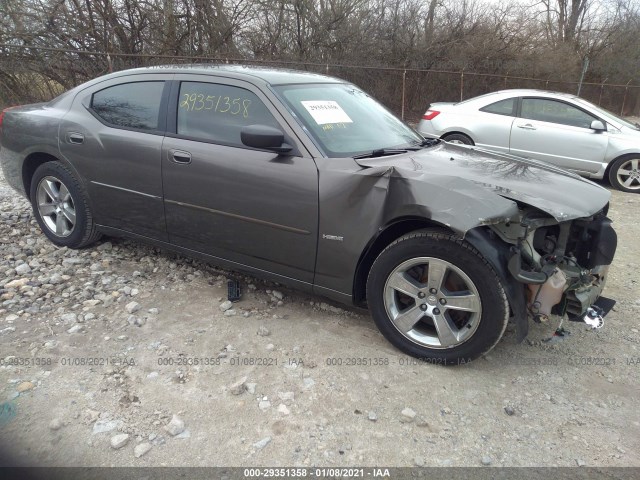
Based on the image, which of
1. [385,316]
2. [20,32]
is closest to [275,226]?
[385,316]

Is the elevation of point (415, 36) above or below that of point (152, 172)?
above

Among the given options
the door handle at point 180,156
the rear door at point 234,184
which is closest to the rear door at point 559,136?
the rear door at point 234,184

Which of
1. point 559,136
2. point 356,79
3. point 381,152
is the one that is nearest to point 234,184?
point 381,152

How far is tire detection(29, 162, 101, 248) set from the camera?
13.3ft

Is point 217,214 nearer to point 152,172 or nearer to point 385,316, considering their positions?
point 152,172

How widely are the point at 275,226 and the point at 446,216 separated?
3.61 ft

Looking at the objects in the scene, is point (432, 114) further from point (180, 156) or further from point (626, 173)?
point (180, 156)

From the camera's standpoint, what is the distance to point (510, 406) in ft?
8.32

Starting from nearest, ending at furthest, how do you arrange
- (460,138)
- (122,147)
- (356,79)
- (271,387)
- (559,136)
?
(271,387) → (122,147) → (559,136) → (460,138) → (356,79)

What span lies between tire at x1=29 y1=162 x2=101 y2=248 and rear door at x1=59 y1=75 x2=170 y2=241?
15cm

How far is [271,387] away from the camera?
8.61 ft

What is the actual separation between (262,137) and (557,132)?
20.3 ft

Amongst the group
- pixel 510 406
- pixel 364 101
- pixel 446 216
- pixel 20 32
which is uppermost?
pixel 20 32

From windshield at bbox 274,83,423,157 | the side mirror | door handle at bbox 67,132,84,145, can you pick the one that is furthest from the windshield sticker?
door handle at bbox 67,132,84,145
